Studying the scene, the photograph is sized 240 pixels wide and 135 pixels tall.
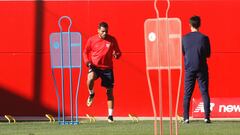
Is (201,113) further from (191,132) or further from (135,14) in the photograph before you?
(191,132)

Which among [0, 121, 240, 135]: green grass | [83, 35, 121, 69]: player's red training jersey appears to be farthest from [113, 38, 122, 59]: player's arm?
[0, 121, 240, 135]: green grass

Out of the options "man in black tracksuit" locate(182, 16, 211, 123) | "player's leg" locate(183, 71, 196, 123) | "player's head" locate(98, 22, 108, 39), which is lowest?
"player's leg" locate(183, 71, 196, 123)

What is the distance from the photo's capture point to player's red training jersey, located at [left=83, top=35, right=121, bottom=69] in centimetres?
1619

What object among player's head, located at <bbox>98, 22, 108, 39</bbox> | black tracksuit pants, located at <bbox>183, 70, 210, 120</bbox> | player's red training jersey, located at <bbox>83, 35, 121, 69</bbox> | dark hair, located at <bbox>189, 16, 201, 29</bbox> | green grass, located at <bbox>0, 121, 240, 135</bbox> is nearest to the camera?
green grass, located at <bbox>0, 121, 240, 135</bbox>

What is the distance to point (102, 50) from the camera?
53.2ft

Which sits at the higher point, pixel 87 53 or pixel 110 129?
pixel 87 53

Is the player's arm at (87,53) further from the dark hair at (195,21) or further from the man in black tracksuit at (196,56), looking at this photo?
the dark hair at (195,21)

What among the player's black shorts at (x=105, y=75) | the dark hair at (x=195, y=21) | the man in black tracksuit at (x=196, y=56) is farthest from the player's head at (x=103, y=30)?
the dark hair at (x=195, y=21)

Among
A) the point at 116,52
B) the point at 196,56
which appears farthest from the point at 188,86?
the point at 116,52

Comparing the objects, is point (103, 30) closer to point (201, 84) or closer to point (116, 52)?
point (116, 52)

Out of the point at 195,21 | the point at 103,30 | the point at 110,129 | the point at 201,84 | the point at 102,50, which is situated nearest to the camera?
the point at 110,129

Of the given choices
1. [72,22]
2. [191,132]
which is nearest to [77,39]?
[72,22]

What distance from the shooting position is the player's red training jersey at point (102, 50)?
1619 centimetres

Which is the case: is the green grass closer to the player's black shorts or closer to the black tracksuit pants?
the black tracksuit pants
